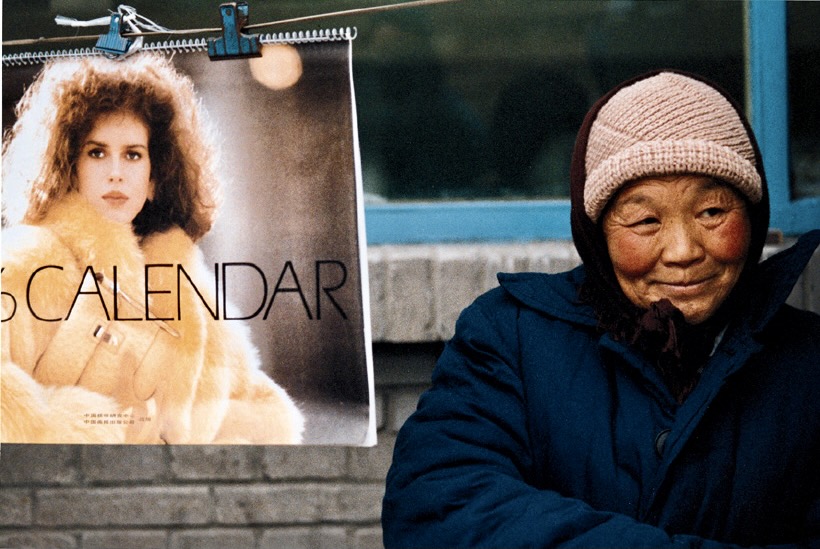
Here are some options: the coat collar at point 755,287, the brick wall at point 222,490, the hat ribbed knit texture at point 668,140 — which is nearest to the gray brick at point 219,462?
the brick wall at point 222,490

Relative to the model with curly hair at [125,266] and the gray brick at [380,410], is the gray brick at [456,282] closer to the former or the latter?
the gray brick at [380,410]

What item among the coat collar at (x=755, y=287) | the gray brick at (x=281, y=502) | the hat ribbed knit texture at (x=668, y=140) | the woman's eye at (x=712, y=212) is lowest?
the gray brick at (x=281, y=502)

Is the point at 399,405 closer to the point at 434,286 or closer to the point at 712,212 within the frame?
the point at 434,286

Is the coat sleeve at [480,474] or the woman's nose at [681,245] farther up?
the woman's nose at [681,245]

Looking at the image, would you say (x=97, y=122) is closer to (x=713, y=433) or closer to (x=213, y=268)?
(x=213, y=268)

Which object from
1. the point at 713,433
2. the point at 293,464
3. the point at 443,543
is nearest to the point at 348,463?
the point at 293,464

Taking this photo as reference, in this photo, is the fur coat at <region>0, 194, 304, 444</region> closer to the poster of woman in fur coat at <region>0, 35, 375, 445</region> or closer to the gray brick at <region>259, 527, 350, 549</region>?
the poster of woman in fur coat at <region>0, 35, 375, 445</region>

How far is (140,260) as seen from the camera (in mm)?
1841

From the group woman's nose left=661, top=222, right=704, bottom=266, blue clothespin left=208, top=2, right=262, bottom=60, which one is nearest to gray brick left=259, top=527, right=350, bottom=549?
blue clothespin left=208, top=2, right=262, bottom=60

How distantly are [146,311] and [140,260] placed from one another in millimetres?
91

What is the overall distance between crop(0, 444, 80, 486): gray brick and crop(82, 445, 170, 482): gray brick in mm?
35

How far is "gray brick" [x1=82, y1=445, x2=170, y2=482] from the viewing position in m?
2.50

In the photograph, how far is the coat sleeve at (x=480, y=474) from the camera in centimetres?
139

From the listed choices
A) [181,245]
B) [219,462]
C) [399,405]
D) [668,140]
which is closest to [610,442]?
[668,140]
